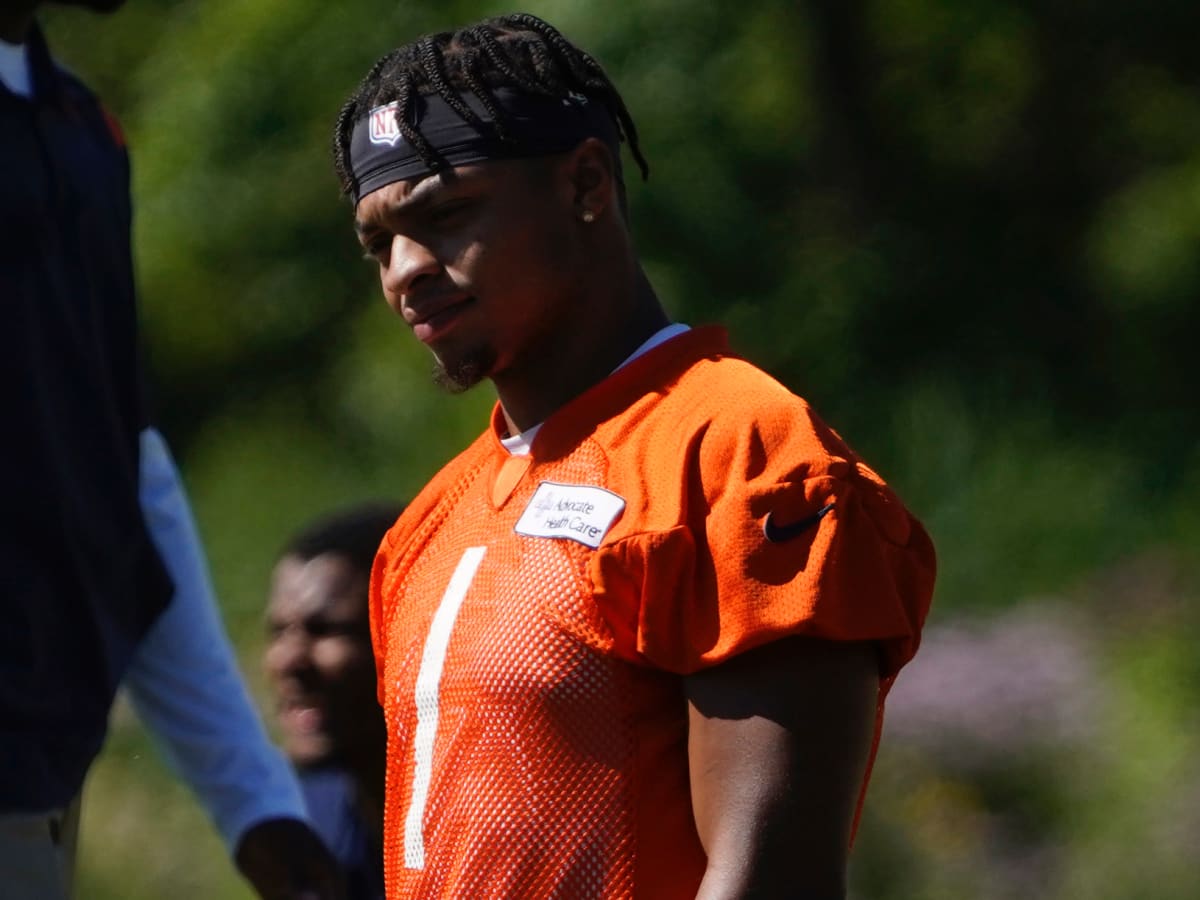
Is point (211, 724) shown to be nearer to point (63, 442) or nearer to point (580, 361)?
point (63, 442)

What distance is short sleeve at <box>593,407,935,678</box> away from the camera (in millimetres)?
1749

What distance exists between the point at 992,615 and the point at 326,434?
173 cm

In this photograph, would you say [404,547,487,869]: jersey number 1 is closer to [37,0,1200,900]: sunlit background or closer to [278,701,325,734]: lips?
[278,701,325,734]: lips

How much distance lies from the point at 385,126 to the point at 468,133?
0.34 feet

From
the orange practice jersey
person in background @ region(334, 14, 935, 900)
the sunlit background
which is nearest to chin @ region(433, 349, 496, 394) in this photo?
person in background @ region(334, 14, 935, 900)

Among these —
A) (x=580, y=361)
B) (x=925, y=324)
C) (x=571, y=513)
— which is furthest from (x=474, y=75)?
(x=925, y=324)

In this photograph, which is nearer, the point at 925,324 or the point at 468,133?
the point at 468,133

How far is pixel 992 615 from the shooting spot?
5.09 meters

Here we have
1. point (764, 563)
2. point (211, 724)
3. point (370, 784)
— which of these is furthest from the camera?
point (370, 784)

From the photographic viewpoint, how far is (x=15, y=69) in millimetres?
3076

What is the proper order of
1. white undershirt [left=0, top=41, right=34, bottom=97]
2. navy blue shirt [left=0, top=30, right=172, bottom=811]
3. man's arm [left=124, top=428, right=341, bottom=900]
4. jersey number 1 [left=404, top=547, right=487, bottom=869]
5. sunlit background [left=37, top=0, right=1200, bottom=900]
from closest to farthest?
1. jersey number 1 [left=404, top=547, right=487, bottom=869]
2. navy blue shirt [left=0, top=30, right=172, bottom=811]
3. white undershirt [left=0, top=41, right=34, bottom=97]
4. man's arm [left=124, top=428, right=341, bottom=900]
5. sunlit background [left=37, top=0, right=1200, bottom=900]

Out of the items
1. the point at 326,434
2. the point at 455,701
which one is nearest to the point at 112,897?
the point at 326,434

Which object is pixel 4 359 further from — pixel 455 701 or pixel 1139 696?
pixel 1139 696

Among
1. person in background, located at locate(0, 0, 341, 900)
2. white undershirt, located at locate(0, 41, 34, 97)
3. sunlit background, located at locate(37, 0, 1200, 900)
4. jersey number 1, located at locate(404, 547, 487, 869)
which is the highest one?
white undershirt, located at locate(0, 41, 34, 97)
